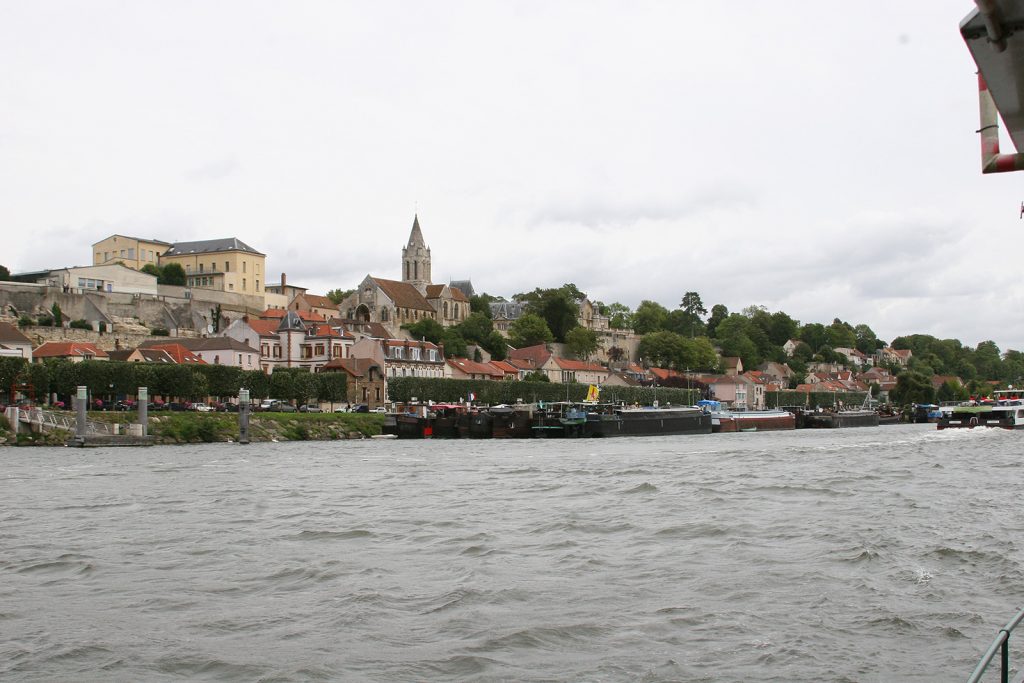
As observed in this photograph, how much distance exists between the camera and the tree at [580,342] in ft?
475

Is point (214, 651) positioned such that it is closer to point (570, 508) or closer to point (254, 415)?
point (570, 508)

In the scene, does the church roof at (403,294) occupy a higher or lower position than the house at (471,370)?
higher

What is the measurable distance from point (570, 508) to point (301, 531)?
698 cm

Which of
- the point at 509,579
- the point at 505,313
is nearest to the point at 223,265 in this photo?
the point at 505,313

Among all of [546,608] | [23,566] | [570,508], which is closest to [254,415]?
[570,508]

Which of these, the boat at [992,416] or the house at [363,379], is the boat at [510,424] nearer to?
the house at [363,379]

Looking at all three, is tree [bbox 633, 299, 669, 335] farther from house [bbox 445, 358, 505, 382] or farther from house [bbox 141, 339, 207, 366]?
house [bbox 141, 339, 207, 366]

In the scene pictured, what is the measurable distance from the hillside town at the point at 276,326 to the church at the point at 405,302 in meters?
0.19

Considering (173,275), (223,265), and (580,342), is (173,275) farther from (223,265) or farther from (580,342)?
(580,342)

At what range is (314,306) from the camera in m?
143

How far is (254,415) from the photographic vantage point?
68.6 m

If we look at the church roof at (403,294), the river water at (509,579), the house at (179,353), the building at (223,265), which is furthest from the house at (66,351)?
the church roof at (403,294)

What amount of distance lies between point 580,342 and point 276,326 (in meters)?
47.9

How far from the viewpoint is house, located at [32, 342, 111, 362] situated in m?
81.9
